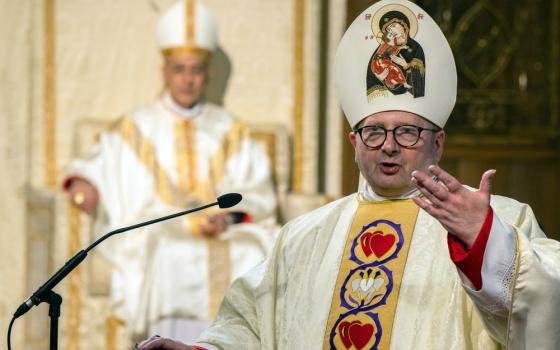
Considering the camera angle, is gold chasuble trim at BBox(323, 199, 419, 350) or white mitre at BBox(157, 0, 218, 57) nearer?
gold chasuble trim at BBox(323, 199, 419, 350)

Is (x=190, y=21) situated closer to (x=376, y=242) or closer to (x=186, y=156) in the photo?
(x=186, y=156)

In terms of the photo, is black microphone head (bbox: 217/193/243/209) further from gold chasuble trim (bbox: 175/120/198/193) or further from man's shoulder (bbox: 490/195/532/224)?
gold chasuble trim (bbox: 175/120/198/193)

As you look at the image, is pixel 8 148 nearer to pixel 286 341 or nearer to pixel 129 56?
pixel 129 56

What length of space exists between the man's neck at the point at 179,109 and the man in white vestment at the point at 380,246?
3.66 meters

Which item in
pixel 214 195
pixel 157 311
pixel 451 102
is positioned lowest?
pixel 157 311

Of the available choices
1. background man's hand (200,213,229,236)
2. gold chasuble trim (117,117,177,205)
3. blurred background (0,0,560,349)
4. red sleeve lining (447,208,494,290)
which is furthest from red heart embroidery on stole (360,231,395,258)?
blurred background (0,0,560,349)

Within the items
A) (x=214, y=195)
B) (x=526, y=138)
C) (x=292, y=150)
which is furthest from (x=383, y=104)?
(x=526, y=138)

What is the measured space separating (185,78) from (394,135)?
3924mm

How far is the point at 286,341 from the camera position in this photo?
11.7ft

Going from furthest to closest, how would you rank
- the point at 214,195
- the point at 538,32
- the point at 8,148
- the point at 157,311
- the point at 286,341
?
1. the point at 538,32
2. the point at 8,148
3. the point at 214,195
4. the point at 157,311
5. the point at 286,341

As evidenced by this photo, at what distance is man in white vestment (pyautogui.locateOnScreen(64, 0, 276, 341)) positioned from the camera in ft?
21.9

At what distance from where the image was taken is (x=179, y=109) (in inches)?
294

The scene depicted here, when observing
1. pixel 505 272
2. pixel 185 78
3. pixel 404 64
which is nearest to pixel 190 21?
pixel 185 78

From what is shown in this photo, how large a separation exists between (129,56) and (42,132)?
0.66 meters
